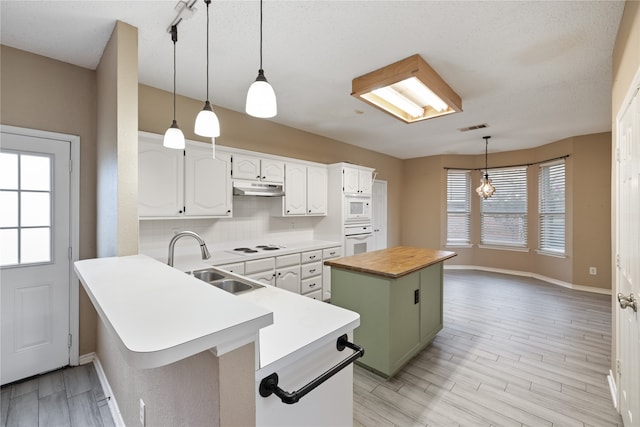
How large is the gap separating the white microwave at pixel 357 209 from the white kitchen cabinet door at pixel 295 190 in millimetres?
704

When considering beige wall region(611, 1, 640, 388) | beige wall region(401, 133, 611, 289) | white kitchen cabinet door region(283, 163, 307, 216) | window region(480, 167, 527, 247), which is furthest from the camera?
window region(480, 167, 527, 247)

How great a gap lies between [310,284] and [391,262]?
151cm

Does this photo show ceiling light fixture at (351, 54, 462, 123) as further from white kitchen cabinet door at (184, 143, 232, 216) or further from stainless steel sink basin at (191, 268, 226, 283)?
stainless steel sink basin at (191, 268, 226, 283)

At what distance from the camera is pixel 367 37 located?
2.10 m

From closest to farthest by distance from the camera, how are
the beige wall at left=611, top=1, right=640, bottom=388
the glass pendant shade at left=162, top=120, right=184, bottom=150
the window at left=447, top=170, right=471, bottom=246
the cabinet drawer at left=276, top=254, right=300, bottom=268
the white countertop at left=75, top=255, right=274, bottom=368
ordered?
the white countertop at left=75, top=255, right=274, bottom=368 < the beige wall at left=611, top=1, right=640, bottom=388 < the glass pendant shade at left=162, top=120, right=184, bottom=150 < the cabinet drawer at left=276, top=254, right=300, bottom=268 < the window at left=447, top=170, right=471, bottom=246

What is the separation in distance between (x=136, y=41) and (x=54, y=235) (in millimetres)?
1744

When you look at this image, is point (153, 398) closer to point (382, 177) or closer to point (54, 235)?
point (54, 235)

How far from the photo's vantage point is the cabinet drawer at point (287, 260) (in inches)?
136

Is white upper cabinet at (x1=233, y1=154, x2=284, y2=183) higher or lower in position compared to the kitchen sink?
higher

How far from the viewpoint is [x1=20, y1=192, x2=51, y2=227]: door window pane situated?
7.47 feet

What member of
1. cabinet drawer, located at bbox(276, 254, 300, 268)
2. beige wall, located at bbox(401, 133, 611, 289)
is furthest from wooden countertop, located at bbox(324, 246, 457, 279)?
beige wall, located at bbox(401, 133, 611, 289)

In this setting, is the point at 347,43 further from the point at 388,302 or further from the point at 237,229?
the point at 237,229

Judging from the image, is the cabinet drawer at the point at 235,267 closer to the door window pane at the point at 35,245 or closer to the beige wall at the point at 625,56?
the door window pane at the point at 35,245

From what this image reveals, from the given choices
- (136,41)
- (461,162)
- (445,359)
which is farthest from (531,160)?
(136,41)
